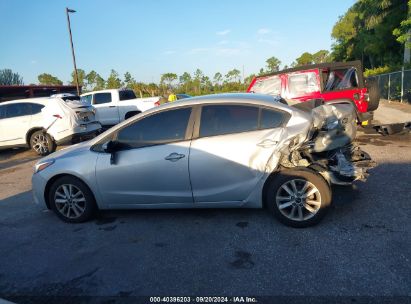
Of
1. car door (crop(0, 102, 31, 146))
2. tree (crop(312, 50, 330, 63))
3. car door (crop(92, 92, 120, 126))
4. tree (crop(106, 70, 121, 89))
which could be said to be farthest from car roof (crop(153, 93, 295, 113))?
tree (crop(312, 50, 330, 63))

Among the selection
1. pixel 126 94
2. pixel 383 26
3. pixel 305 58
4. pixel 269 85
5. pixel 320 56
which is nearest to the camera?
pixel 269 85

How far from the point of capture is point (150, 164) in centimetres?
412

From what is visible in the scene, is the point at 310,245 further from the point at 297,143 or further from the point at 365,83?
the point at 365,83

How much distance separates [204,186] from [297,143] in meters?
1.19

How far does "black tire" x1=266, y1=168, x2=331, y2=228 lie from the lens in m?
3.77

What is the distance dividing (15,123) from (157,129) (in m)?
7.97

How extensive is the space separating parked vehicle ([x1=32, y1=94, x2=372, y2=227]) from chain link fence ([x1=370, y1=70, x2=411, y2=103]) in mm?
15536

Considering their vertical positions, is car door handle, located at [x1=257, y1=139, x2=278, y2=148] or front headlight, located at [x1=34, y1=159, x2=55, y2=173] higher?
car door handle, located at [x1=257, y1=139, x2=278, y2=148]

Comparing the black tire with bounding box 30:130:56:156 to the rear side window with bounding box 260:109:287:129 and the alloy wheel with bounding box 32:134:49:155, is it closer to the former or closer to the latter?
the alloy wheel with bounding box 32:134:49:155

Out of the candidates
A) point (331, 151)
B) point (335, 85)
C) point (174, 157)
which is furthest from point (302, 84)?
point (174, 157)

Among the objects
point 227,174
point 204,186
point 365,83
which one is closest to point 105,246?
point 204,186

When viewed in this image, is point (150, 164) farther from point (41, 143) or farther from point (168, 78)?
point (168, 78)

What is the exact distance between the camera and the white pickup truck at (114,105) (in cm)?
1469

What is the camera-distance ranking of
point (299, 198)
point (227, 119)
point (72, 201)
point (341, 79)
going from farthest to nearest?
point (341, 79) → point (72, 201) → point (227, 119) → point (299, 198)
